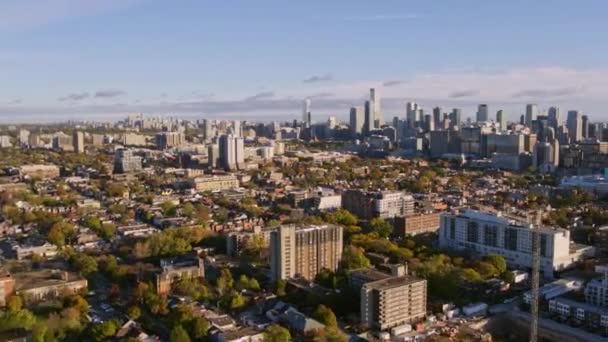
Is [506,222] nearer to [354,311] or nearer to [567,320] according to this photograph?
[567,320]

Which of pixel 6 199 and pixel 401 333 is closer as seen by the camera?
pixel 401 333

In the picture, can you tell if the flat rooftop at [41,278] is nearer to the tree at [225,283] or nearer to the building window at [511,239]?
the tree at [225,283]

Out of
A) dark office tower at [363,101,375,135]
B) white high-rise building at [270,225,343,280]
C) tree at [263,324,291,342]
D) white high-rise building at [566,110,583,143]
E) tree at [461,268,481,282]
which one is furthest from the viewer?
dark office tower at [363,101,375,135]

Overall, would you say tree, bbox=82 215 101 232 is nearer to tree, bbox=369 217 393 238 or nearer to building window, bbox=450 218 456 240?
tree, bbox=369 217 393 238

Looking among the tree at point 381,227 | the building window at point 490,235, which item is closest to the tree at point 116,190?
the tree at point 381,227

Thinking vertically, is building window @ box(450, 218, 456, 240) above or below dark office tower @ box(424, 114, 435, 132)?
below

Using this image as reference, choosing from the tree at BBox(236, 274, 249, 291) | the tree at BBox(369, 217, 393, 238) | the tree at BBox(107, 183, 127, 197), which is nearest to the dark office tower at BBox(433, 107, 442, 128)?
the tree at BBox(107, 183, 127, 197)

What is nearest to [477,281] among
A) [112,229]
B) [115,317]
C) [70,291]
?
[115,317]

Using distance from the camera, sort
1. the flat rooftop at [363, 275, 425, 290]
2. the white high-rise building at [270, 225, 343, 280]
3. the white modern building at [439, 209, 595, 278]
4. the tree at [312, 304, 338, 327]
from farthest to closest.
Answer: the white modern building at [439, 209, 595, 278], the white high-rise building at [270, 225, 343, 280], the flat rooftop at [363, 275, 425, 290], the tree at [312, 304, 338, 327]
